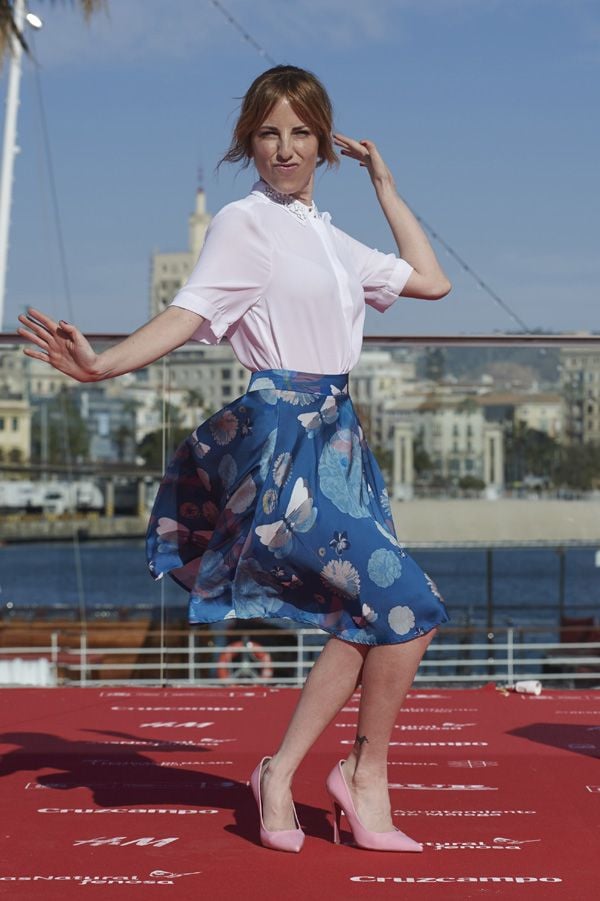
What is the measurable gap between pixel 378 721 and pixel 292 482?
1.24 feet

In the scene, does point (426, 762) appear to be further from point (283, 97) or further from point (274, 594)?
point (283, 97)

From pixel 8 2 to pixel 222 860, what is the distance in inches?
406

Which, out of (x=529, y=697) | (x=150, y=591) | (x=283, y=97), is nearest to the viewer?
(x=283, y=97)

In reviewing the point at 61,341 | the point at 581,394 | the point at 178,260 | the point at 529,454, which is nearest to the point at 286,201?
the point at 61,341

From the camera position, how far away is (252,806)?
245 cm

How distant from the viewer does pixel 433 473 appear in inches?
765

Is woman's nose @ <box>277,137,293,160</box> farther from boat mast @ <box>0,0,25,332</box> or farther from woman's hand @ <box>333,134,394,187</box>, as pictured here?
boat mast @ <box>0,0,25,332</box>

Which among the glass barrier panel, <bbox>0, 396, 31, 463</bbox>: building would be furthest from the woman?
<bbox>0, 396, 31, 463</bbox>: building

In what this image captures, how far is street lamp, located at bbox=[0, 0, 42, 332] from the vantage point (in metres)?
11.3

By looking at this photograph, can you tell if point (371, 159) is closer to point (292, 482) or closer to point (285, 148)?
point (285, 148)

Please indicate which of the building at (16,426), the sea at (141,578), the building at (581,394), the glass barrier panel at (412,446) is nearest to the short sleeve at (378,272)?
the glass barrier panel at (412,446)

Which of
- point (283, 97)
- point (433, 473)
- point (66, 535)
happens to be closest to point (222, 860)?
point (283, 97)

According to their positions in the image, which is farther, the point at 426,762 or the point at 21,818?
the point at 426,762

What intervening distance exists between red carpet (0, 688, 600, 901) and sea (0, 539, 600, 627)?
149 feet
